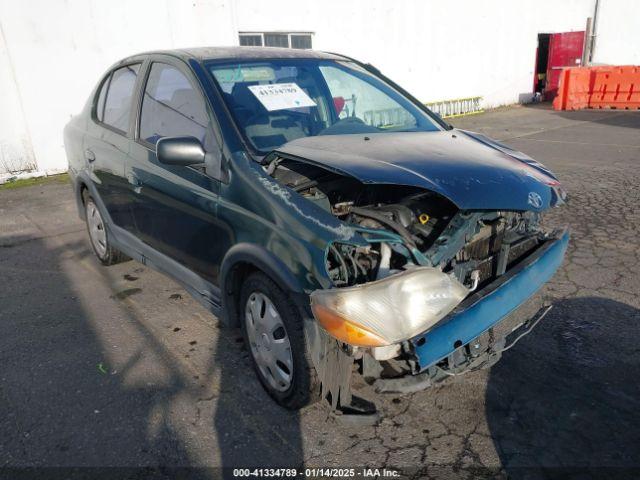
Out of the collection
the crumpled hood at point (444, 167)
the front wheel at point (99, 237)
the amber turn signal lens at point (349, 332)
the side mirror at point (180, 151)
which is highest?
the side mirror at point (180, 151)

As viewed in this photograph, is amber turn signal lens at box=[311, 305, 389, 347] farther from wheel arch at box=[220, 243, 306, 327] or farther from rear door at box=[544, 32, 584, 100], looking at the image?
rear door at box=[544, 32, 584, 100]

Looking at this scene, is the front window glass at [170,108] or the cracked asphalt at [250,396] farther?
the front window glass at [170,108]

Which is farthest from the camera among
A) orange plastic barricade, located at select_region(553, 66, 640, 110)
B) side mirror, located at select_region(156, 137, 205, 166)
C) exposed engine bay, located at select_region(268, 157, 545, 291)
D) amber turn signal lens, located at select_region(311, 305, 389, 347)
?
orange plastic barricade, located at select_region(553, 66, 640, 110)

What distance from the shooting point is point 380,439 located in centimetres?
248

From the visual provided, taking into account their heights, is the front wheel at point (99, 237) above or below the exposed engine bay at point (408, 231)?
below

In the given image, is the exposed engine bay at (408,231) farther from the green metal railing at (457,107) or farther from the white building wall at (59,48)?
the green metal railing at (457,107)

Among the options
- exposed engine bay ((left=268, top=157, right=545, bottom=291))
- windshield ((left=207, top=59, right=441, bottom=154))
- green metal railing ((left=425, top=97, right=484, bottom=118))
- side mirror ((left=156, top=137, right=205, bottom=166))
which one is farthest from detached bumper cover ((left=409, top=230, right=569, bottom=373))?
green metal railing ((left=425, top=97, right=484, bottom=118))

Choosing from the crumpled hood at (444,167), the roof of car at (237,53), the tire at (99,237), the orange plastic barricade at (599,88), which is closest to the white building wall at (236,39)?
the orange plastic barricade at (599,88)

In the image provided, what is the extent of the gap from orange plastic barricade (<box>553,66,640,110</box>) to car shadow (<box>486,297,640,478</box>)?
13730 mm

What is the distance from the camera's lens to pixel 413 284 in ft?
6.78

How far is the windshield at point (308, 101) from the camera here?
3.02 m

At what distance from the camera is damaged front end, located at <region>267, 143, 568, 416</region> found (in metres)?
2.03

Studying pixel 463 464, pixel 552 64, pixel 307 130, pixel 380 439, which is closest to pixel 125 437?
pixel 380 439

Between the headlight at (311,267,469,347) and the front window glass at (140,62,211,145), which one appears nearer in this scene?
the headlight at (311,267,469,347)
